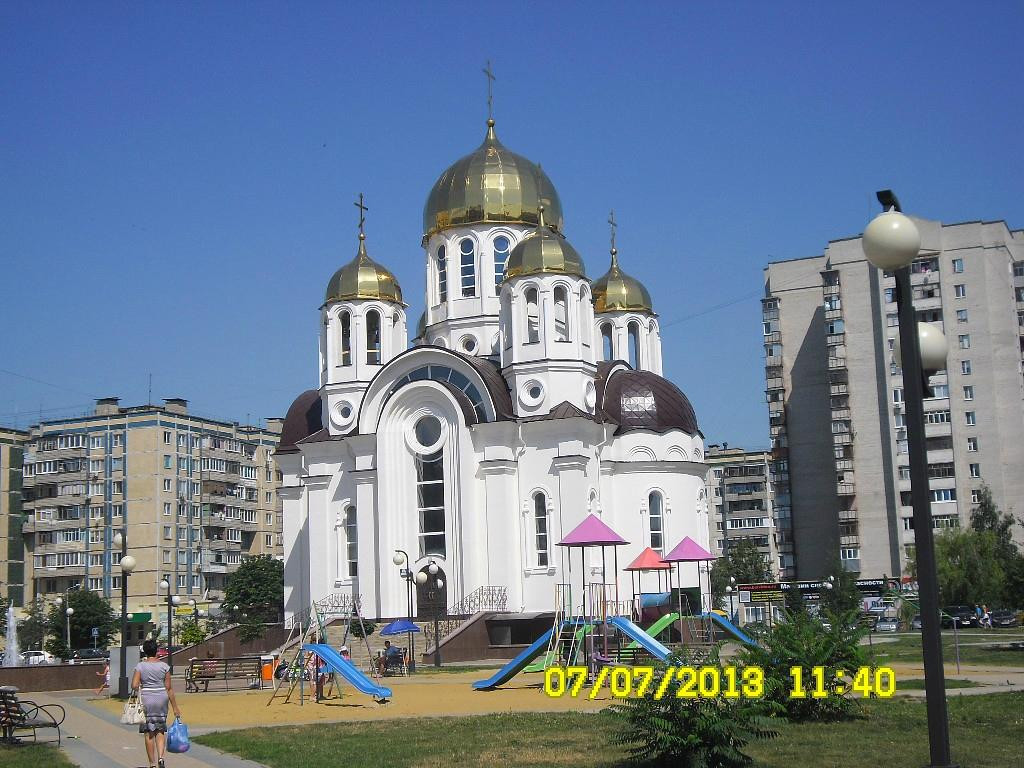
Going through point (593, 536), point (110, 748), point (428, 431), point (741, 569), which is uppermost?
point (428, 431)

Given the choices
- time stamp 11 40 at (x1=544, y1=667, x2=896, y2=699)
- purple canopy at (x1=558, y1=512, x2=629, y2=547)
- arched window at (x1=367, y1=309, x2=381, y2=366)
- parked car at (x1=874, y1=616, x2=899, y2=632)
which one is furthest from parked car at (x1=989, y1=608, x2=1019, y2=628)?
time stamp 11 40 at (x1=544, y1=667, x2=896, y2=699)

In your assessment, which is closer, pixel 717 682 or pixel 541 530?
pixel 717 682

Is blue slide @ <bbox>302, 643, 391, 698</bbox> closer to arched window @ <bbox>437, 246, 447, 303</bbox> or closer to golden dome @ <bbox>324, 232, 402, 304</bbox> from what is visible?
golden dome @ <bbox>324, 232, 402, 304</bbox>

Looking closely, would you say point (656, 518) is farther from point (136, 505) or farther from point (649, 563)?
point (136, 505)

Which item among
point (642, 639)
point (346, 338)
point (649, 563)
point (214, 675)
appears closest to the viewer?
point (642, 639)

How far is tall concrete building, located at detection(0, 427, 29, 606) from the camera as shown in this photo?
6875 centimetres

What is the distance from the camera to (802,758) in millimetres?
13000

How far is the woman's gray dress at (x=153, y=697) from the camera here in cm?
1253

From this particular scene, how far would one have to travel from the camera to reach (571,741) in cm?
1490

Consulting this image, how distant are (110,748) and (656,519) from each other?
28.6 m

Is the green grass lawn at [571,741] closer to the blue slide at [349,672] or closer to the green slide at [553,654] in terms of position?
the blue slide at [349,672]

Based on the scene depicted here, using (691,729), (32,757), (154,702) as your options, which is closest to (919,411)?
(691,729)

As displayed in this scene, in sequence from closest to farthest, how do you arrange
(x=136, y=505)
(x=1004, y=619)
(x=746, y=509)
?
(x=1004, y=619), (x=136, y=505), (x=746, y=509)

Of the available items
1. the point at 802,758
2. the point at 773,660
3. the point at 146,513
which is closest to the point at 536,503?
the point at 773,660
